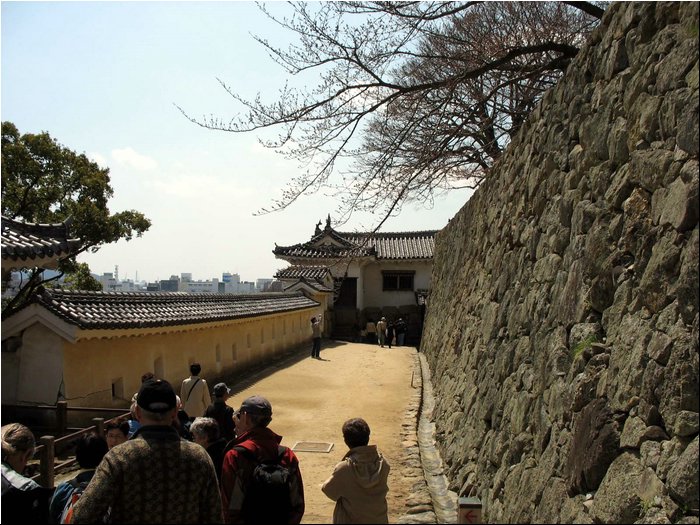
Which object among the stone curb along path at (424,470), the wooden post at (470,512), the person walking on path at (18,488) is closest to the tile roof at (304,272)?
the stone curb along path at (424,470)

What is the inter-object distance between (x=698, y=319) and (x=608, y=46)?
2.84m

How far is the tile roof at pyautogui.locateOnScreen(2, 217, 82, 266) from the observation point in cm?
799

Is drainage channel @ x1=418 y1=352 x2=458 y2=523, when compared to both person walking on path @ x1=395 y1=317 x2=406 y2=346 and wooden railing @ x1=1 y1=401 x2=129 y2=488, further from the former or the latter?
person walking on path @ x1=395 y1=317 x2=406 y2=346

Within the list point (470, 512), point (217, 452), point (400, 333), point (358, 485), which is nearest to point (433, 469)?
point (217, 452)

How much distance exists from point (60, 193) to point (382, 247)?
67.3ft

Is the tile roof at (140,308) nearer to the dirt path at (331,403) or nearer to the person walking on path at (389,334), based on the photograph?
the dirt path at (331,403)

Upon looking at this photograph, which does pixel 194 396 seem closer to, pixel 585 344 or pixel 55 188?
pixel 585 344

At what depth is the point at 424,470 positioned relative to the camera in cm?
793

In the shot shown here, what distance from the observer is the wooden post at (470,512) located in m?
2.65

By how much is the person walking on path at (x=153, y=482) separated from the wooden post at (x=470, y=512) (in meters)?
1.27

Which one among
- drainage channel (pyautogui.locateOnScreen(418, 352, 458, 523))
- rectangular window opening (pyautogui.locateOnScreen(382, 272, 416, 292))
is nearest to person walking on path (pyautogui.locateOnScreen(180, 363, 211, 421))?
drainage channel (pyautogui.locateOnScreen(418, 352, 458, 523))

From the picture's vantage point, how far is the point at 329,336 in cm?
2966

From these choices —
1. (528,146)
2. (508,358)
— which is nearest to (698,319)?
(508,358)

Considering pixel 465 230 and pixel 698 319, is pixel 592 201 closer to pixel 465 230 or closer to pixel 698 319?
pixel 698 319
